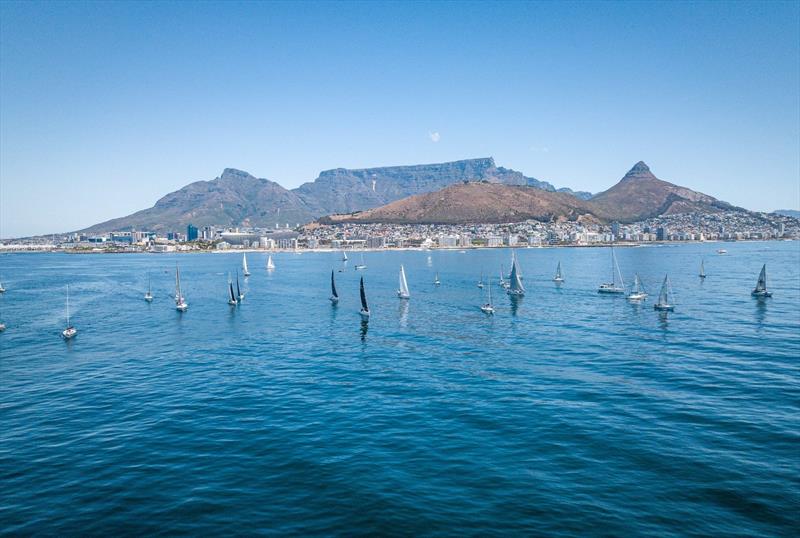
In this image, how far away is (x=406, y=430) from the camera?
33.5 m

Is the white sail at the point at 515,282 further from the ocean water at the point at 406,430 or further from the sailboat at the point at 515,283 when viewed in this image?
the ocean water at the point at 406,430

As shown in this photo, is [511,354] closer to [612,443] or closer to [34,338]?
[612,443]

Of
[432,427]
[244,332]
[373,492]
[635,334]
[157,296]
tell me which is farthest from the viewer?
[157,296]

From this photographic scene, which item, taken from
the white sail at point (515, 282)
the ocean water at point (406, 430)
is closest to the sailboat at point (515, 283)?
the white sail at point (515, 282)

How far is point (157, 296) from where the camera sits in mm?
120000

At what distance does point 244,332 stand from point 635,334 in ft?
191

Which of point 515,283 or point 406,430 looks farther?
point 515,283

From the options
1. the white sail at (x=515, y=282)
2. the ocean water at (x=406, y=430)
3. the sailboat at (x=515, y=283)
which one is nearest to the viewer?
the ocean water at (x=406, y=430)

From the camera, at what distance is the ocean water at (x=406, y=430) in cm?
2311

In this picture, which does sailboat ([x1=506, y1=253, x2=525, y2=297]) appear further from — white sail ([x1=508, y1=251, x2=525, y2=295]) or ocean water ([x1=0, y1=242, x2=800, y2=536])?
ocean water ([x1=0, y1=242, x2=800, y2=536])

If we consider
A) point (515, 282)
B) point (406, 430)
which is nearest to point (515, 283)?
point (515, 282)

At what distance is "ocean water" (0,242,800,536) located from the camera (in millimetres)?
23109

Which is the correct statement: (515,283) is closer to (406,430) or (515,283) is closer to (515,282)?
(515,282)

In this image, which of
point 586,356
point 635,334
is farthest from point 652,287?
point 586,356
